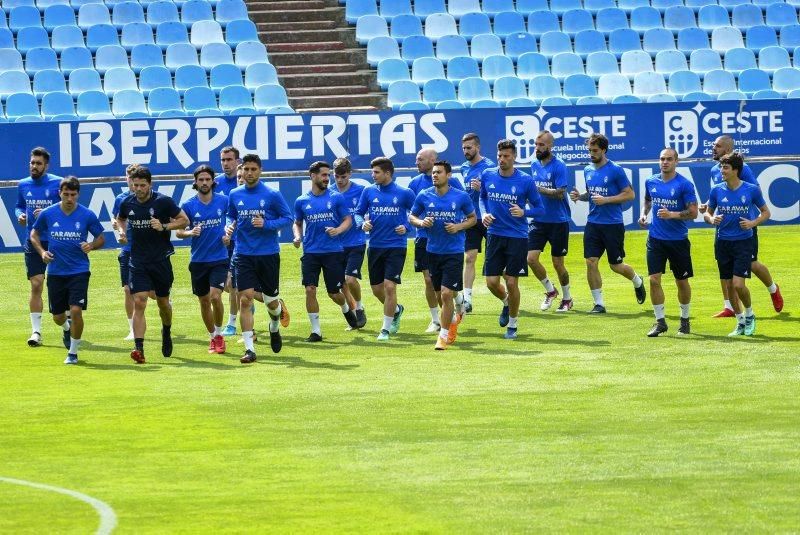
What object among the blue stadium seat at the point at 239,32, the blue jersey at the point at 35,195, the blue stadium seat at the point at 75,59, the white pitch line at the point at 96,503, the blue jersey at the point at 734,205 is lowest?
the white pitch line at the point at 96,503

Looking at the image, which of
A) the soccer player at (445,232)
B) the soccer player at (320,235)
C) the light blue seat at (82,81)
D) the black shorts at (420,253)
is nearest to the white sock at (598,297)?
the black shorts at (420,253)

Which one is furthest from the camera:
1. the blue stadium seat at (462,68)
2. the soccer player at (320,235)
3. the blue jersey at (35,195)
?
the blue stadium seat at (462,68)

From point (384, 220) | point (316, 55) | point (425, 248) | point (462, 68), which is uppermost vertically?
point (316, 55)

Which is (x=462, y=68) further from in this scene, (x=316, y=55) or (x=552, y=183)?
(x=552, y=183)

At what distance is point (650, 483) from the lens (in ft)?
32.5

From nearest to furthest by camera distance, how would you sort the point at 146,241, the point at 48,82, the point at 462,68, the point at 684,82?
the point at 146,241 → the point at 48,82 → the point at 462,68 → the point at 684,82

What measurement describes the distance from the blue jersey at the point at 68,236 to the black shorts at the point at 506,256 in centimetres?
464

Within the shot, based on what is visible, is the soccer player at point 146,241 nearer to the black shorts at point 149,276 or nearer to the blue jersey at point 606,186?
the black shorts at point 149,276

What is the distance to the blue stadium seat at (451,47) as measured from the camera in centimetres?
3103

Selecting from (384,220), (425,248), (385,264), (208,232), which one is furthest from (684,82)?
(208,232)

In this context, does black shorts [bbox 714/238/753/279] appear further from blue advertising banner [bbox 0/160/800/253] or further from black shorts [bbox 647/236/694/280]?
blue advertising banner [bbox 0/160/800/253]

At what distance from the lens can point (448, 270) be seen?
16.9 metres

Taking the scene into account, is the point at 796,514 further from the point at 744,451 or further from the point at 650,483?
the point at 744,451

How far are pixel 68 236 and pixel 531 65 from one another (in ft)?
52.5
